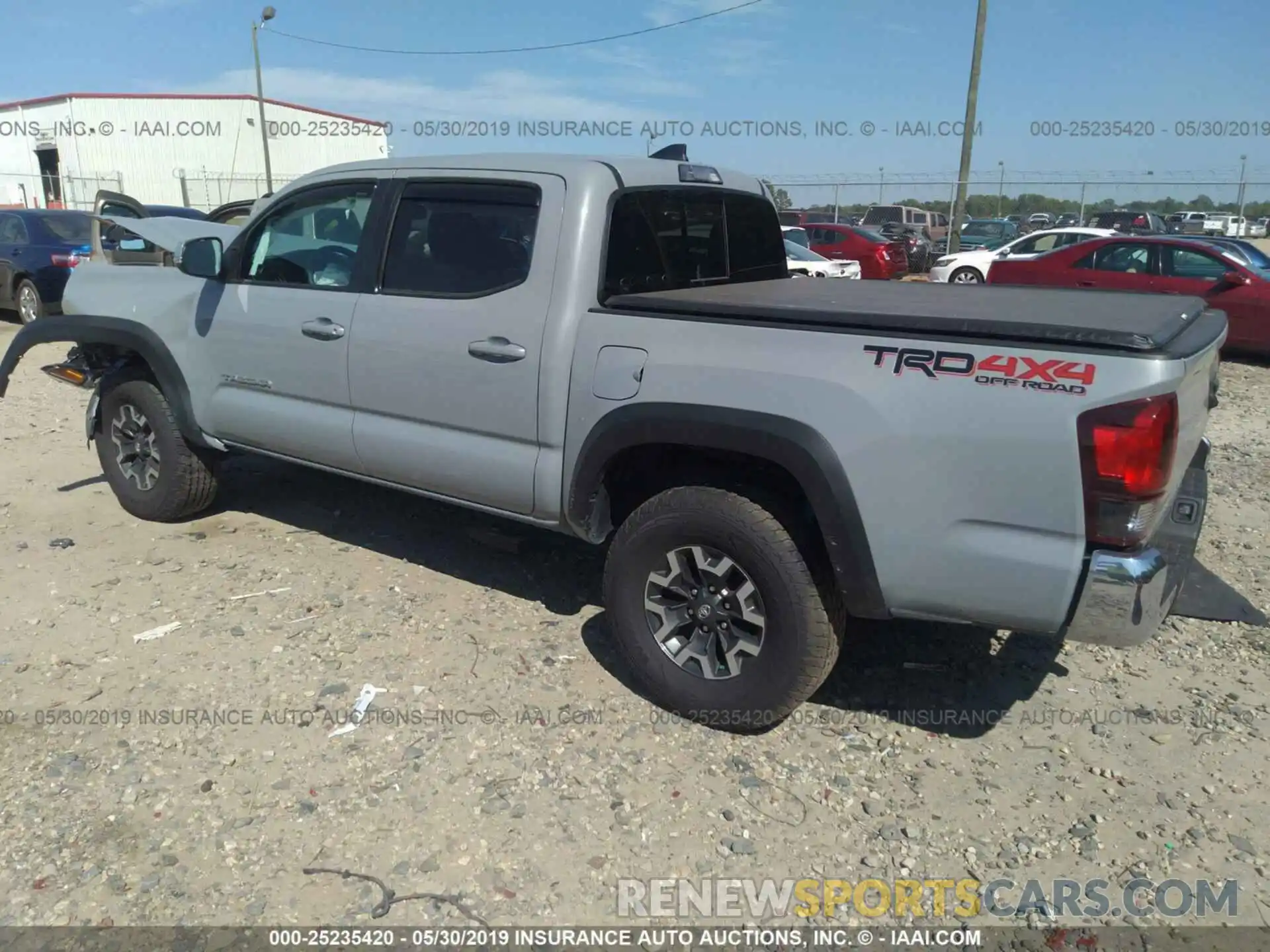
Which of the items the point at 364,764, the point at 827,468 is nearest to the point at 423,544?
the point at 364,764

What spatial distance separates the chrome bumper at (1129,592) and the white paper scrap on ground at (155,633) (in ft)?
11.7

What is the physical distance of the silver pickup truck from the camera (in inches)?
102

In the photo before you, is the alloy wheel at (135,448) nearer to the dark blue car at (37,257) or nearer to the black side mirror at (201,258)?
the black side mirror at (201,258)

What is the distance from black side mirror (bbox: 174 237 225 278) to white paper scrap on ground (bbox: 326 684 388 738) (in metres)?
2.25

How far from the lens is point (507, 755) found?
3.23 m

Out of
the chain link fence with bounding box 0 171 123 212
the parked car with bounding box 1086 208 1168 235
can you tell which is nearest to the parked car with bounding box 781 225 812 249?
the parked car with bounding box 1086 208 1168 235

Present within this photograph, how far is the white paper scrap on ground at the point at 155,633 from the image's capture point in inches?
158

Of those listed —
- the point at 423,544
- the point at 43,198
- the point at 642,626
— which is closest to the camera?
the point at 642,626

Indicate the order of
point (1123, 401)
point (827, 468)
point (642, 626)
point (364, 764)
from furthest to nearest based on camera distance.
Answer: point (642, 626)
point (364, 764)
point (827, 468)
point (1123, 401)

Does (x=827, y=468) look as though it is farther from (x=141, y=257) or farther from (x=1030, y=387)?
(x=141, y=257)

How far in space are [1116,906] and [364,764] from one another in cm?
234

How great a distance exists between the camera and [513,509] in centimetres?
376

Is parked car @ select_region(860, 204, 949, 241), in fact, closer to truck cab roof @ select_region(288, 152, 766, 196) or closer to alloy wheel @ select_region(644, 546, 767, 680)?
truck cab roof @ select_region(288, 152, 766, 196)

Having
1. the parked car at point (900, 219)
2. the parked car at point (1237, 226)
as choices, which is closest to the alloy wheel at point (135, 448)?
the parked car at point (900, 219)
